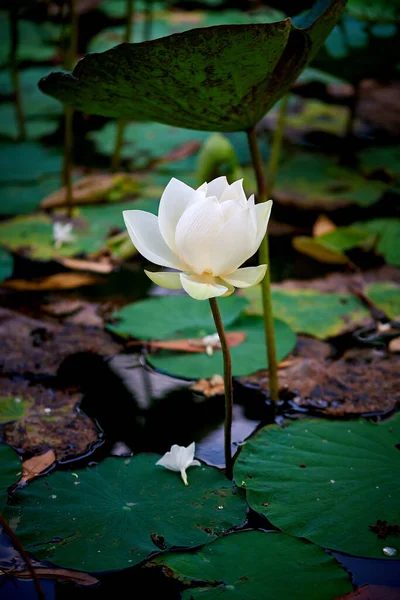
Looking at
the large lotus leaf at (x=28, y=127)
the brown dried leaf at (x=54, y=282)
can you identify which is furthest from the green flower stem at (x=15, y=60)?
the brown dried leaf at (x=54, y=282)

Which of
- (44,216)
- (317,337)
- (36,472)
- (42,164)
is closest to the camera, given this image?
(36,472)

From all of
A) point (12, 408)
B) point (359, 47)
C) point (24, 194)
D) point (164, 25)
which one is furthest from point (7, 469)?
point (164, 25)

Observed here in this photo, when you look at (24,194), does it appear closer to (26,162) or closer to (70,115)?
(26,162)

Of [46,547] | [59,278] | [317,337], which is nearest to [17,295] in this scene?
[59,278]

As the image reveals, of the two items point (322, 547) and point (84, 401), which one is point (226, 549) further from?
point (84, 401)

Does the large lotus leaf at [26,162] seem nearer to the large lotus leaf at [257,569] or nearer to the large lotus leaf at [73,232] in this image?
the large lotus leaf at [73,232]

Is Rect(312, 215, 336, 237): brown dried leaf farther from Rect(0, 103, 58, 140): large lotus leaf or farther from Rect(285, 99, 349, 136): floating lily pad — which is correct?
Rect(0, 103, 58, 140): large lotus leaf
